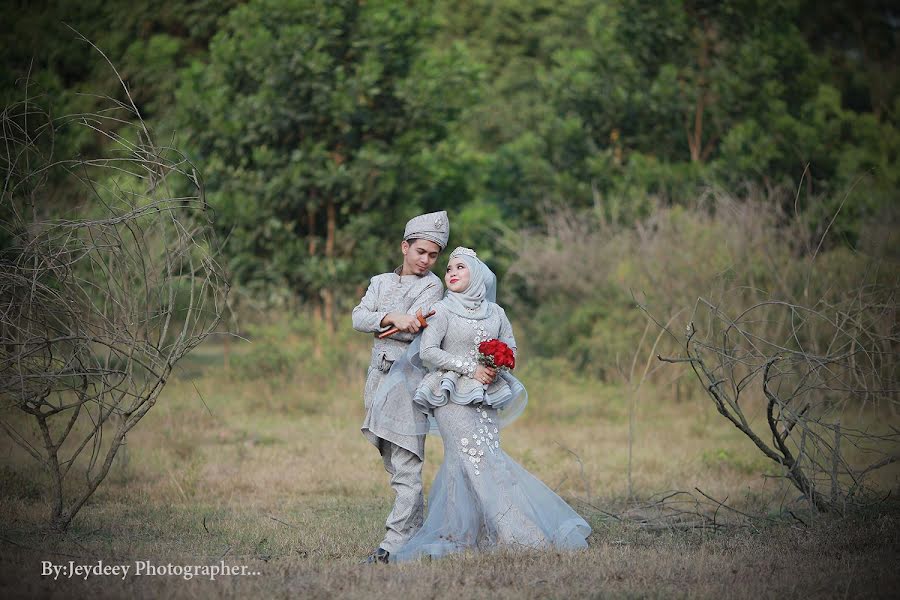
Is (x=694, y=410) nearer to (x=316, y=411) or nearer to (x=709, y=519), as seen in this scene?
(x=316, y=411)

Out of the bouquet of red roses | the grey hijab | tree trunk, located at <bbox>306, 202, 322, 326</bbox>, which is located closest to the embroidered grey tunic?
the grey hijab

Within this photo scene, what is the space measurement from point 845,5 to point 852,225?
1416 centimetres

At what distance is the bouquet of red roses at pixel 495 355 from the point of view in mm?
5926

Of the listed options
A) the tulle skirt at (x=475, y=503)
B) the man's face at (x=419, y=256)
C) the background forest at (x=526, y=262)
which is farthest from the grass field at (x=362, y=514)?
the man's face at (x=419, y=256)

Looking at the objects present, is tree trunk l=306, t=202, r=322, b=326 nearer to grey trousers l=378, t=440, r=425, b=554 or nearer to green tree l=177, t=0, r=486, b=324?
green tree l=177, t=0, r=486, b=324

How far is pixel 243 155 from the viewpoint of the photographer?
53.0 ft

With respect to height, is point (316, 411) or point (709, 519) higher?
point (709, 519)

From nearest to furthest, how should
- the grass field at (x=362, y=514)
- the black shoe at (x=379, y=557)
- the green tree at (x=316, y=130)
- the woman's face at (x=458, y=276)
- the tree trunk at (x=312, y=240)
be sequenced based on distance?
the grass field at (x=362, y=514)
the black shoe at (x=379, y=557)
the woman's face at (x=458, y=276)
the green tree at (x=316, y=130)
the tree trunk at (x=312, y=240)

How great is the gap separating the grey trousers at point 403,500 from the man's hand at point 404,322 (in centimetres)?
71

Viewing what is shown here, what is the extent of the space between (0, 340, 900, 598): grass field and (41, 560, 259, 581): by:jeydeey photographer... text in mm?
67

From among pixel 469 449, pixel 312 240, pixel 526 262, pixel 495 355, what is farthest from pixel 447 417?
pixel 526 262

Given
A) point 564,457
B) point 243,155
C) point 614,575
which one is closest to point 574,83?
point 243,155

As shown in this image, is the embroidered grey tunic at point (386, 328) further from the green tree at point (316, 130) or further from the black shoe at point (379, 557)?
the green tree at point (316, 130)

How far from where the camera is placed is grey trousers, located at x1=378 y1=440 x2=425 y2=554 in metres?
5.96
